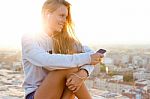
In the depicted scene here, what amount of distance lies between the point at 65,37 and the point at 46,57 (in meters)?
0.13

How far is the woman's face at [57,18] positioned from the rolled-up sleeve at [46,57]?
85mm

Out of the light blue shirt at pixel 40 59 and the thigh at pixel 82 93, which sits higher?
the light blue shirt at pixel 40 59

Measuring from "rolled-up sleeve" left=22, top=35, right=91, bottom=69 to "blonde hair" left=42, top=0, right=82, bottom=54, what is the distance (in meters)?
0.07

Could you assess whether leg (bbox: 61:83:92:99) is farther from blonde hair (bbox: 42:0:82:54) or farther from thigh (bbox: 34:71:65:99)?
blonde hair (bbox: 42:0:82:54)

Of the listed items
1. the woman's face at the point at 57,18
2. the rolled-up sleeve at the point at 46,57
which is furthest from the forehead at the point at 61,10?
the rolled-up sleeve at the point at 46,57

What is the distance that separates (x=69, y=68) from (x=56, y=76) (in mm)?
48

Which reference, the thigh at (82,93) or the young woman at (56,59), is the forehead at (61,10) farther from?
the thigh at (82,93)

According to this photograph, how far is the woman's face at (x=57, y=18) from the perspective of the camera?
1.13 m

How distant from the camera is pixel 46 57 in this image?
1.06 meters

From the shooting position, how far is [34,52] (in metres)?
1.08

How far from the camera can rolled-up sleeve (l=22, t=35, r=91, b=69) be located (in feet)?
3.45

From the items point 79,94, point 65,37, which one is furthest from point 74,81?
point 65,37

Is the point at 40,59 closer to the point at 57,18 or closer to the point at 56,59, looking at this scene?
the point at 56,59

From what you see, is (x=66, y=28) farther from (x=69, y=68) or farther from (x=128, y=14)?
(x=128, y=14)
